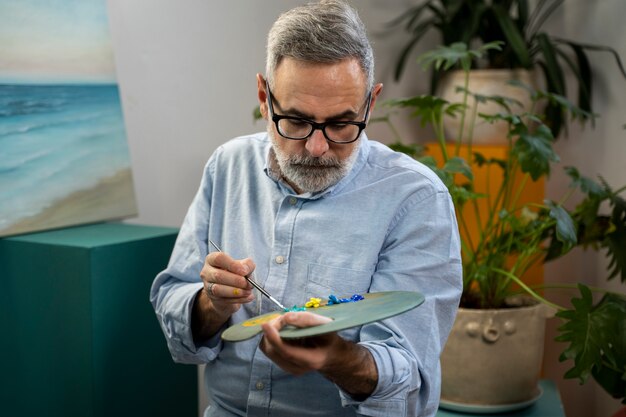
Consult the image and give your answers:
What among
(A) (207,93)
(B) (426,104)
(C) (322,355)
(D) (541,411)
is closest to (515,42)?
(B) (426,104)

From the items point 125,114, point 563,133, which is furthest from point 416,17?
point 125,114

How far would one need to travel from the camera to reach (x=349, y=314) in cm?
116

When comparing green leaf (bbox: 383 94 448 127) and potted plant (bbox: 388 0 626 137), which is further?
potted plant (bbox: 388 0 626 137)

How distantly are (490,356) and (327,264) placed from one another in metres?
0.98

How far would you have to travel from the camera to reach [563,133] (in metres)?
3.28

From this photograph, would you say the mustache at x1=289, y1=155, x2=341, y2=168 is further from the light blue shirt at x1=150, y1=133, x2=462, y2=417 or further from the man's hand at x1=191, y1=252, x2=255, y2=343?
the man's hand at x1=191, y1=252, x2=255, y2=343

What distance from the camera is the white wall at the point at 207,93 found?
2.50 metres

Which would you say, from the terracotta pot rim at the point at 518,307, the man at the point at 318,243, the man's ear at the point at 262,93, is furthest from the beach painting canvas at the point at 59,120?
the terracotta pot rim at the point at 518,307

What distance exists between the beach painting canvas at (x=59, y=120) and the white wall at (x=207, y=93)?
116mm

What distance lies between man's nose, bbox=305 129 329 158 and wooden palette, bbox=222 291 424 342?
1.05ft

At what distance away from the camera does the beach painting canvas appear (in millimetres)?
2102

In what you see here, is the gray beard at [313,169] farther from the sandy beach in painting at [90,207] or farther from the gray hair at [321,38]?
the sandy beach in painting at [90,207]

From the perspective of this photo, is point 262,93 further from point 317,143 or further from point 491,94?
point 491,94

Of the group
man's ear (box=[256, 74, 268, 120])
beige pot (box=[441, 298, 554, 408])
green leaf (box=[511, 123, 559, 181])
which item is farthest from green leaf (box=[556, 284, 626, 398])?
man's ear (box=[256, 74, 268, 120])
